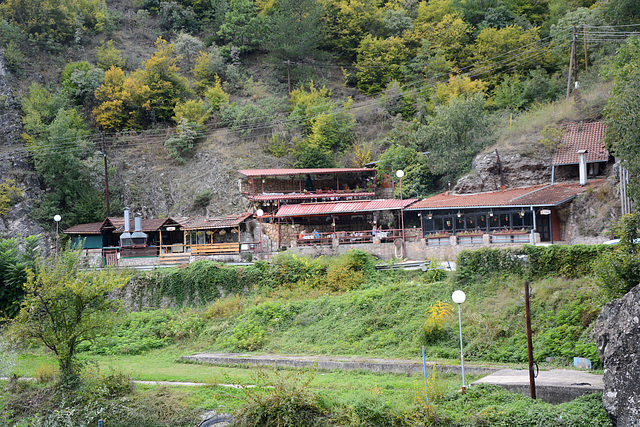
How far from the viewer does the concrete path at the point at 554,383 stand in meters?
13.1

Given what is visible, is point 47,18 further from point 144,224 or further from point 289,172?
point 289,172

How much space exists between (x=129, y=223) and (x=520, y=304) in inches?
1103

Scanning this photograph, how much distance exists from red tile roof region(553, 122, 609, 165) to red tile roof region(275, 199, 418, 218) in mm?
9604

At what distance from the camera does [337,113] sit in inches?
1895

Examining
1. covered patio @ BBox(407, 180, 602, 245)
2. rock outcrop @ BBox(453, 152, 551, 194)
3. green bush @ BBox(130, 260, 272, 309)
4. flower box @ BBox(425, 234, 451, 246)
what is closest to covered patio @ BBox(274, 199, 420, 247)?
flower box @ BBox(425, 234, 451, 246)

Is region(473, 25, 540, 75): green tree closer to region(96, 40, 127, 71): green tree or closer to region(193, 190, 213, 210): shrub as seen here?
region(193, 190, 213, 210): shrub

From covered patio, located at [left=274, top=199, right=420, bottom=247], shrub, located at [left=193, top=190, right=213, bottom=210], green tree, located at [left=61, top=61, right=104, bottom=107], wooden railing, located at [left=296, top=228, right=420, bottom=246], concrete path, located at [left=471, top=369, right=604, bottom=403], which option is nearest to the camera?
concrete path, located at [left=471, top=369, right=604, bottom=403]

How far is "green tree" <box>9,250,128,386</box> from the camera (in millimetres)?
16203

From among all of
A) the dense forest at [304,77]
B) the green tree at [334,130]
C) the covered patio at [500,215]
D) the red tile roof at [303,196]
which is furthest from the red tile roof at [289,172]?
the covered patio at [500,215]

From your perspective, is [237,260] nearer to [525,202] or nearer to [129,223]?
[129,223]

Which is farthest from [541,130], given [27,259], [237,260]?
[27,259]

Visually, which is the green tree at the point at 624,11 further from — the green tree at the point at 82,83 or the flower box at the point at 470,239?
the green tree at the point at 82,83

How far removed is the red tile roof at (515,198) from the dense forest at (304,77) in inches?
160

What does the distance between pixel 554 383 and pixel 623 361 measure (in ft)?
6.22
